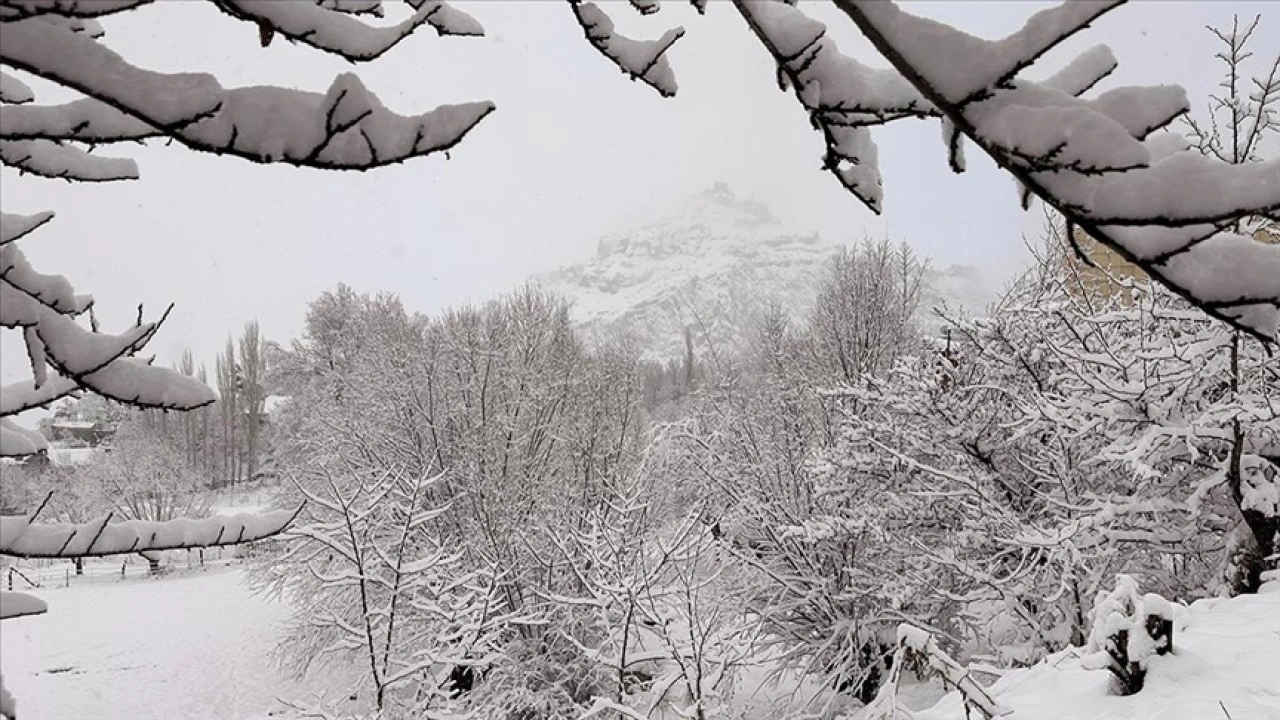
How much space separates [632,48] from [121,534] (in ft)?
3.85

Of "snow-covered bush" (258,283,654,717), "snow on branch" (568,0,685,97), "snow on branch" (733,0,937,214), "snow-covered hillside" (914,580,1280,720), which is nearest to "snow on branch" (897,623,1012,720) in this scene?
"snow-covered hillside" (914,580,1280,720)

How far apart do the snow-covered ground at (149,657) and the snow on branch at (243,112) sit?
13.9 meters

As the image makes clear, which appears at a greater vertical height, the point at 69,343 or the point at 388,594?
the point at 69,343

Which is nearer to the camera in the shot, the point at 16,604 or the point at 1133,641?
A: the point at 16,604

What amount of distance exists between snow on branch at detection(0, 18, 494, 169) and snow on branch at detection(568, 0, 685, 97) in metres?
0.56

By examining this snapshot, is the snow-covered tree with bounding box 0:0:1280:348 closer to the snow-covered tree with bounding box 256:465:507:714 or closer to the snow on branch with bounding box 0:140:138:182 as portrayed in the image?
the snow on branch with bounding box 0:140:138:182

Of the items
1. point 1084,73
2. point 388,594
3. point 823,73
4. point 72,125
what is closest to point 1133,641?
point 1084,73

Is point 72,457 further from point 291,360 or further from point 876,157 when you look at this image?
point 876,157

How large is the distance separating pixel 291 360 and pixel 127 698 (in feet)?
45.3

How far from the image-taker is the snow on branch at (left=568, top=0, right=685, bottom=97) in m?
1.20

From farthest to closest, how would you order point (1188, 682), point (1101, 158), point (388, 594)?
point (388, 594) < point (1188, 682) < point (1101, 158)

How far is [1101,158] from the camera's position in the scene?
650mm

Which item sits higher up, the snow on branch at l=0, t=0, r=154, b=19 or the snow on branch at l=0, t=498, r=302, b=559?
→ the snow on branch at l=0, t=0, r=154, b=19

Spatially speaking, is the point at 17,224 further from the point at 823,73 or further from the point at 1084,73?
the point at 1084,73
